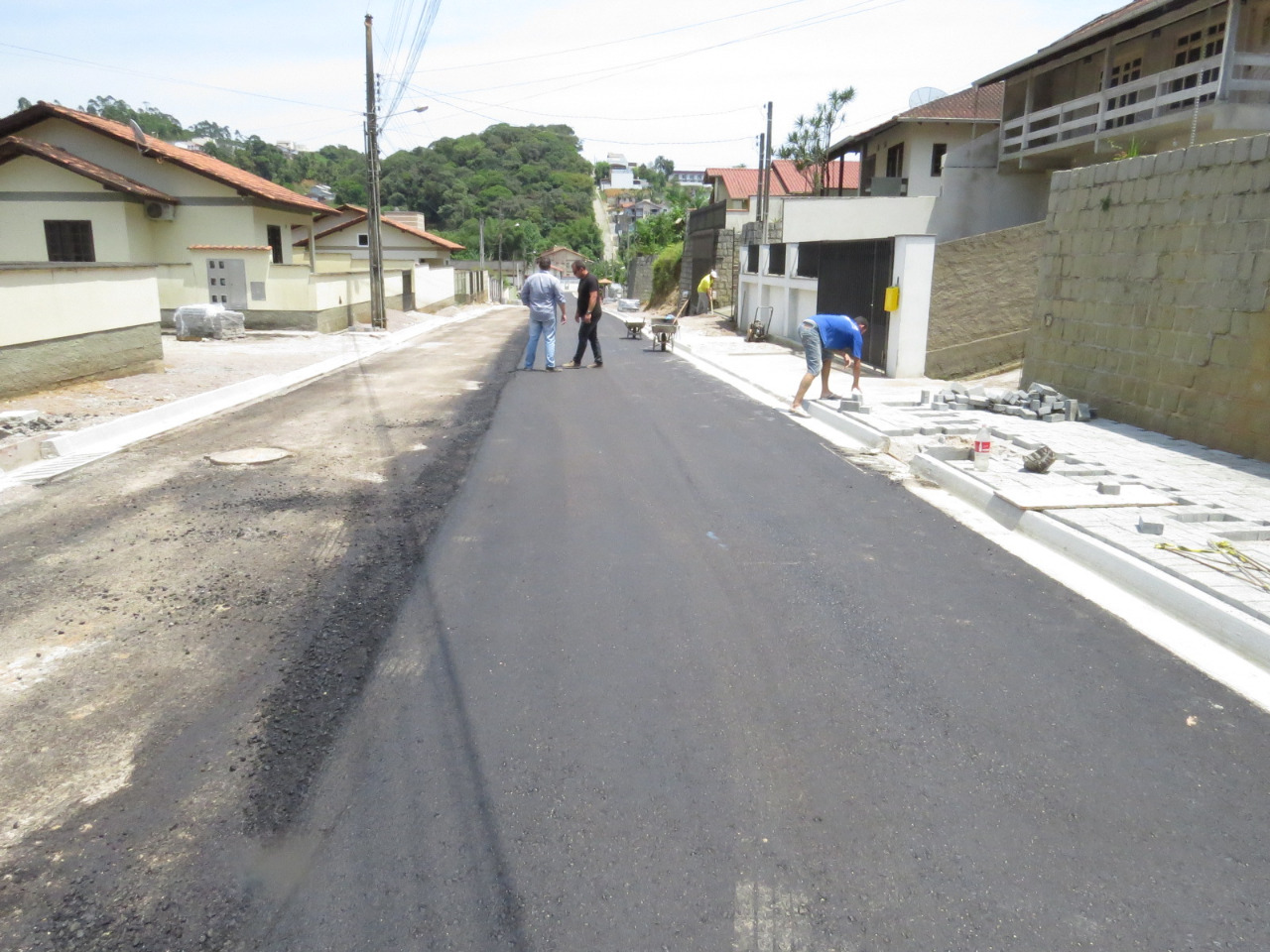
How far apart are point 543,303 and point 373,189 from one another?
12633mm

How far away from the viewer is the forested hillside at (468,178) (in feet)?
249

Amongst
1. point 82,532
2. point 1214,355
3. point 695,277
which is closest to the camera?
point 82,532

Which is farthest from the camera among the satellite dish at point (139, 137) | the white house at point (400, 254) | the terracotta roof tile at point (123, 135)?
the white house at point (400, 254)

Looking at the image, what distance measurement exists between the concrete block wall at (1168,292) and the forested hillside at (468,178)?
59977 millimetres

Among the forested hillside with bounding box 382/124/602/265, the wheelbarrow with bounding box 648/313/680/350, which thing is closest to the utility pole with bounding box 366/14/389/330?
the wheelbarrow with bounding box 648/313/680/350

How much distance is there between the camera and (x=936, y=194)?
107 feet

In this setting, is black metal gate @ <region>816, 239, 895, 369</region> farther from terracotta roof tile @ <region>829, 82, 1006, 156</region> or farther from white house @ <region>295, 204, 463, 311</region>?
white house @ <region>295, 204, 463, 311</region>

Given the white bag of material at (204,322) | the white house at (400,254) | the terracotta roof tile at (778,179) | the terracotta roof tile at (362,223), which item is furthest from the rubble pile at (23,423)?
the terracotta roof tile at (778,179)

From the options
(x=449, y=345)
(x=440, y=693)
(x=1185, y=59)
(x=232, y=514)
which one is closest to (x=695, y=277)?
(x=449, y=345)

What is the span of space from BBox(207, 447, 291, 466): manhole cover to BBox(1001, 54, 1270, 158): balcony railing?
1949 cm

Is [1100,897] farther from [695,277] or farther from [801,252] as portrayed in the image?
[695,277]

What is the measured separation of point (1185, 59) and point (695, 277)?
19.3 meters

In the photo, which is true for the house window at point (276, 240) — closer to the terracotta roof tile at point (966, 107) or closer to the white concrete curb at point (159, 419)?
the white concrete curb at point (159, 419)

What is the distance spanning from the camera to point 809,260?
854 inches
